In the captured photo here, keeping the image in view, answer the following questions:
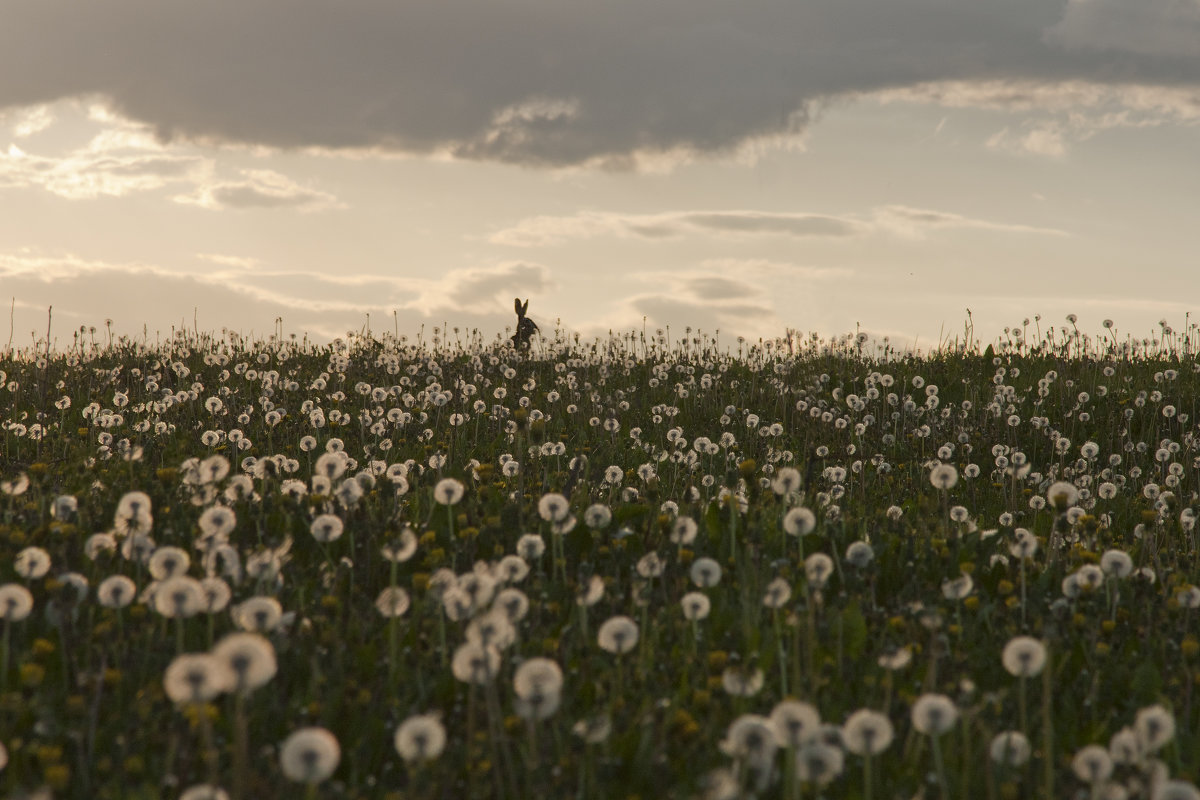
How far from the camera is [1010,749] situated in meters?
2.85

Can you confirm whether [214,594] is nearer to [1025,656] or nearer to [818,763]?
[818,763]

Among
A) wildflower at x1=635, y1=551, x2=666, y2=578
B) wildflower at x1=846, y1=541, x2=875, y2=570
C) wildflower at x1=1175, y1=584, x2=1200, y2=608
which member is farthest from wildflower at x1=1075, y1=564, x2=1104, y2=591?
wildflower at x1=635, y1=551, x2=666, y2=578

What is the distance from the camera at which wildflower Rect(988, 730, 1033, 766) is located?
9.23 ft

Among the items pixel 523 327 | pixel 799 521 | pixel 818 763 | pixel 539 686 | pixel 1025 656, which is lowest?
pixel 818 763

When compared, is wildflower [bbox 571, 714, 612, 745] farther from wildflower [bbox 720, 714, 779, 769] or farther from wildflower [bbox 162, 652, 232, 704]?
wildflower [bbox 162, 652, 232, 704]

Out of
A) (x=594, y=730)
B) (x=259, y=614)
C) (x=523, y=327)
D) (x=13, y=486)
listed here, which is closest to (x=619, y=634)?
(x=594, y=730)

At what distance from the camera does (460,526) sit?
4.81m

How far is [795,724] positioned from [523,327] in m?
14.3

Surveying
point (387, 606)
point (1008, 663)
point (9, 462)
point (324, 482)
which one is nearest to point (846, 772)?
point (1008, 663)

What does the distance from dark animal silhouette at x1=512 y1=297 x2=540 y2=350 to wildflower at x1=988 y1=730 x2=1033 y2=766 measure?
500 inches

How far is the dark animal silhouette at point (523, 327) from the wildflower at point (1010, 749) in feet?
41.7

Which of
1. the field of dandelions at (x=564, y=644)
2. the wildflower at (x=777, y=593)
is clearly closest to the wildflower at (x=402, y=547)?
the field of dandelions at (x=564, y=644)

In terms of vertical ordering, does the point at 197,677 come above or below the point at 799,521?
below

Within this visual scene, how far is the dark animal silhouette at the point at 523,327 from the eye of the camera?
15703 millimetres
